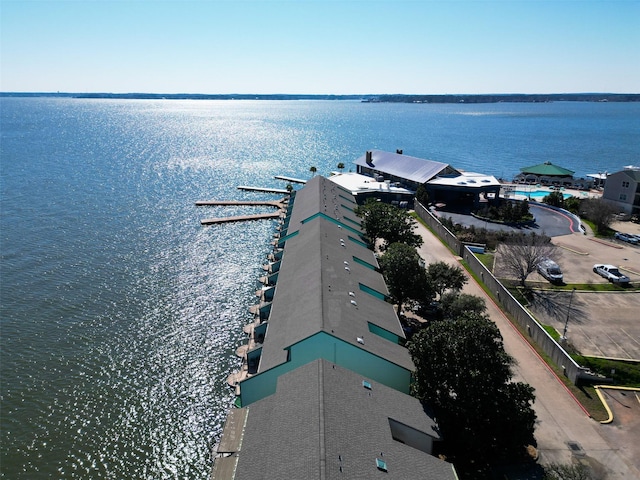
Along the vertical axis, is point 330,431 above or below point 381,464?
above

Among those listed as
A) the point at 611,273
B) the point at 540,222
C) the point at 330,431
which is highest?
the point at 330,431

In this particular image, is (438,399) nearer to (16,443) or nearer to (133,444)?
(133,444)

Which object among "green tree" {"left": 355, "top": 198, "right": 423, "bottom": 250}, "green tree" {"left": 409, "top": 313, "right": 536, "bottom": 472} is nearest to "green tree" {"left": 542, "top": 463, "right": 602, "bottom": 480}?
"green tree" {"left": 409, "top": 313, "right": 536, "bottom": 472}

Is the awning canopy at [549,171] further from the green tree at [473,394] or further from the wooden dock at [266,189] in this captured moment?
the green tree at [473,394]

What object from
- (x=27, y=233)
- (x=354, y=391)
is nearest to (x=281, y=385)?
(x=354, y=391)

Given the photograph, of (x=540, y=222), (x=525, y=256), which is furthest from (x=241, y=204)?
(x=525, y=256)

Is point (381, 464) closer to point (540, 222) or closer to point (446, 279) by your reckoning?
point (446, 279)

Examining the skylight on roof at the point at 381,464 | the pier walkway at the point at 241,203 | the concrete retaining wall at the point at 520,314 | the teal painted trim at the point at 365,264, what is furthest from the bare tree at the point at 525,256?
the pier walkway at the point at 241,203

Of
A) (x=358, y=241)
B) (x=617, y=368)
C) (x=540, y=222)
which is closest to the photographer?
(x=617, y=368)
